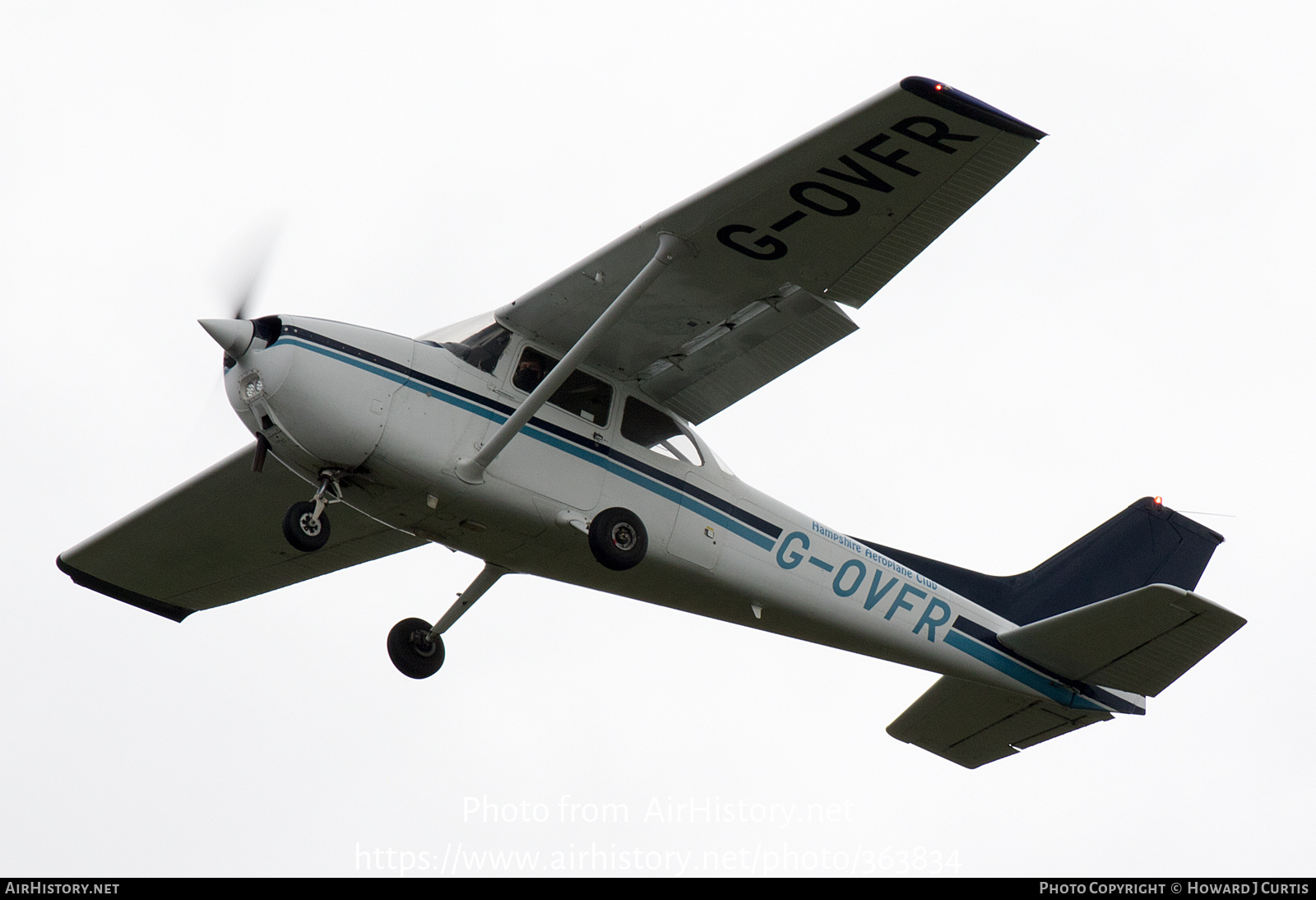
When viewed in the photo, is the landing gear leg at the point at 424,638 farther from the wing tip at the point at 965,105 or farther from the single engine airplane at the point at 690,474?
the wing tip at the point at 965,105

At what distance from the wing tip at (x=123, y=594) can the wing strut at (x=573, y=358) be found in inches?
186

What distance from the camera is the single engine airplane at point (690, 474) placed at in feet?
32.4

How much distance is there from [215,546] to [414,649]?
2464mm

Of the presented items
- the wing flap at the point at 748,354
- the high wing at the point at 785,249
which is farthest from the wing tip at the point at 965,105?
the wing flap at the point at 748,354

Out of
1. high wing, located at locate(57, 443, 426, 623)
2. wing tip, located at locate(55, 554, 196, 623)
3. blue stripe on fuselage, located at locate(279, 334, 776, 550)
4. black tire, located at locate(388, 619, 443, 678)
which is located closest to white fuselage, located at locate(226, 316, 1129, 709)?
blue stripe on fuselage, located at locate(279, 334, 776, 550)

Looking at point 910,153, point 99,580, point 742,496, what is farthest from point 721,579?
point 99,580

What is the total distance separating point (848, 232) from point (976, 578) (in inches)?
148

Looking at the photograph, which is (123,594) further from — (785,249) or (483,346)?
(785,249)

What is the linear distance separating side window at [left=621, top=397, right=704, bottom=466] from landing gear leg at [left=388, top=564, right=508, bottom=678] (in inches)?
59.7

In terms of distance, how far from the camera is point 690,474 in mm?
11312

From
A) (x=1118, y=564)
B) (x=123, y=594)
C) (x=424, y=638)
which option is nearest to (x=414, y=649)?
(x=424, y=638)

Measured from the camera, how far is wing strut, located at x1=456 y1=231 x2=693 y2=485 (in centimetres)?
1013

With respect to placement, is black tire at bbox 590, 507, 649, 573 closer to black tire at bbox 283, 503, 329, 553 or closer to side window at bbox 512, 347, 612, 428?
side window at bbox 512, 347, 612, 428

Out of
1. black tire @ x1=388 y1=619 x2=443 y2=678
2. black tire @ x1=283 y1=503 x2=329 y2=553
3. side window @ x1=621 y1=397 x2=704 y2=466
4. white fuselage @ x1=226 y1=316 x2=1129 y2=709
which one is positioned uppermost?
side window @ x1=621 y1=397 x2=704 y2=466
